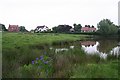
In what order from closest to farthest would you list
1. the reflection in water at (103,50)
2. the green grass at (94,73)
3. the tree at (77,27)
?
the green grass at (94,73)
the reflection in water at (103,50)
the tree at (77,27)

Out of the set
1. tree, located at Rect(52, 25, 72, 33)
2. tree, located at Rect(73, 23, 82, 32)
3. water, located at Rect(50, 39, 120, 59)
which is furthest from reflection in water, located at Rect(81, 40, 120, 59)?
tree, located at Rect(73, 23, 82, 32)

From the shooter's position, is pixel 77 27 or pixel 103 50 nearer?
pixel 103 50

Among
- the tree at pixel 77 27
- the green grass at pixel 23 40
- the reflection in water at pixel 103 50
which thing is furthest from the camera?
the tree at pixel 77 27

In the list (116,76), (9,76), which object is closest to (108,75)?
(116,76)

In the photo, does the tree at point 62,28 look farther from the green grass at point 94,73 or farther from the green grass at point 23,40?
the green grass at point 94,73

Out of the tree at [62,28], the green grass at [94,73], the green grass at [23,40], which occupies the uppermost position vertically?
the tree at [62,28]

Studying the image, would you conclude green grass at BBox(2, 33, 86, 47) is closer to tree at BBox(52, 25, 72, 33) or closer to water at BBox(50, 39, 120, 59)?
water at BBox(50, 39, 120, 59)

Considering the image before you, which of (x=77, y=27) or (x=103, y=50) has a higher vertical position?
A: (x=77, y=27)

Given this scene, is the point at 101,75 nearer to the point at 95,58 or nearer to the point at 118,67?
the point at 118,67

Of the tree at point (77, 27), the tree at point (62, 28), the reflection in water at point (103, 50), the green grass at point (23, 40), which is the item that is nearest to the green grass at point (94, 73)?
the reflection in water at point (103, 50)

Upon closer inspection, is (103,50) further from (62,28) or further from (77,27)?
(77,27)

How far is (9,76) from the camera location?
5.06 metres

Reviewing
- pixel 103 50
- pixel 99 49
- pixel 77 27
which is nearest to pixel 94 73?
pixel 103 50

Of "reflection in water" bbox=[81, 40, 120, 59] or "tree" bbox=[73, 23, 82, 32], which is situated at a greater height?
"tree" bbox=[73, 23, 82, 32]
